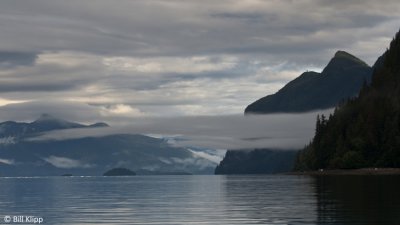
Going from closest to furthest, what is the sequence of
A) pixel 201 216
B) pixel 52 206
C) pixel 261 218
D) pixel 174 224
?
pixel 174 224 < pixel 261 218 < pixel 201 216 < pixel 52 206

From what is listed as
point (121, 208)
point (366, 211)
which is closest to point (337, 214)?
point (366, 211)

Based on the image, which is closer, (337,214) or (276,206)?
(337,214)

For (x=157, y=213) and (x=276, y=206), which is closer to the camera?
(x=157, y=213)

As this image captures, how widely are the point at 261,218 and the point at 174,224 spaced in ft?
38.4

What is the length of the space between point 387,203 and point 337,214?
1589cm

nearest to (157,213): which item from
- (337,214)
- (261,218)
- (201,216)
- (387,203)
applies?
(201,216)

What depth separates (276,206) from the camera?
112 m

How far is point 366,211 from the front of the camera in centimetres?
9356

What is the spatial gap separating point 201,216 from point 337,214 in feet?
56.9

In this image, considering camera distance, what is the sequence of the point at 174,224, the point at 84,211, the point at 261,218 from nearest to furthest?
the point at 174,224 < the point at 261,218 < the point at 84,211

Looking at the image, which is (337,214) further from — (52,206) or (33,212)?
(52,206)

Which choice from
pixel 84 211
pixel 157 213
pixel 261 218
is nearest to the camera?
pixel 261 218

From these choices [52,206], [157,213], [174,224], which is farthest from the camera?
[52,206]

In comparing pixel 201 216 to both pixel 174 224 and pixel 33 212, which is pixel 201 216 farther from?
pixel 33 212
